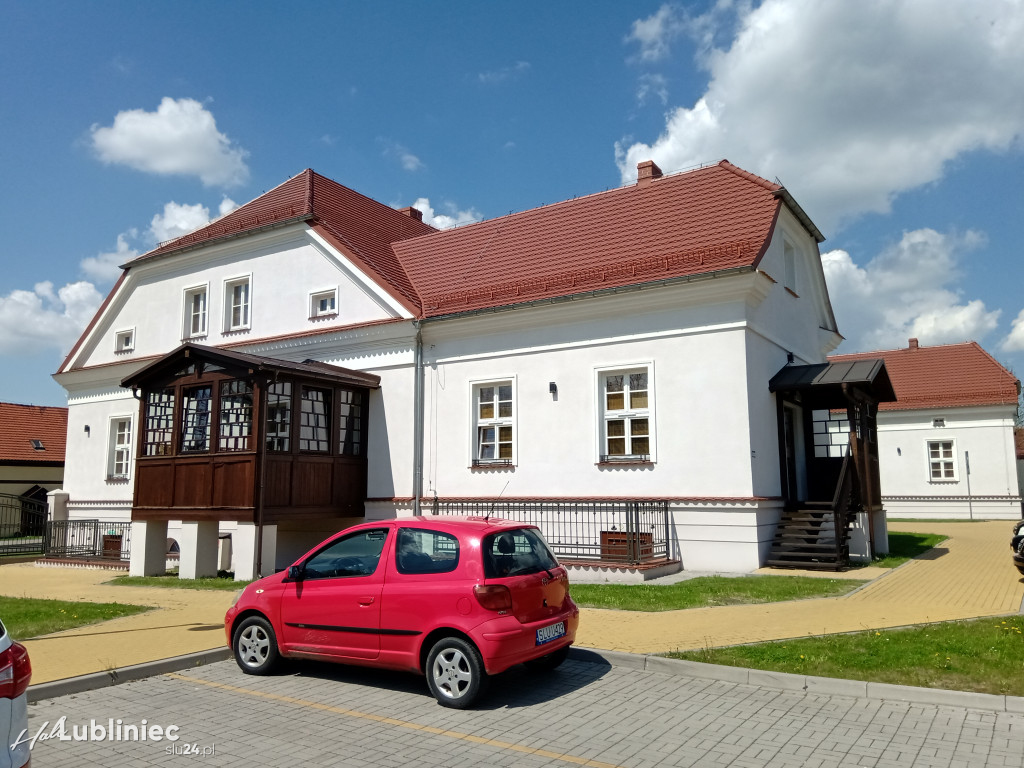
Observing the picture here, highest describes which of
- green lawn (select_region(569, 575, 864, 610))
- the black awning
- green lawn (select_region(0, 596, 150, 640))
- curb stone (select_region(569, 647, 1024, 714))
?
the black awning

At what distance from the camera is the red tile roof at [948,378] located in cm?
3281

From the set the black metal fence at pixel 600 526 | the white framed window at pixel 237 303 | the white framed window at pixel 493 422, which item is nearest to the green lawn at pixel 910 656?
the black metal fence at pixel 600 526

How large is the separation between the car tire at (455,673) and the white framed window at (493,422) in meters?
10.9

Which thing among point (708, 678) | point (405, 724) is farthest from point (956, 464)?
point (405, 724)

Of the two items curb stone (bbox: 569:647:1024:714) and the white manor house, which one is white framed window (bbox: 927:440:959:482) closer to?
the white manor house

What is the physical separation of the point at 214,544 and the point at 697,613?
11.3 meters

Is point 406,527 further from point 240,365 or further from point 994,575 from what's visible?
point 994,575

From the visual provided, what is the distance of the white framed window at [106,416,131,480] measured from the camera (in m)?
24.4

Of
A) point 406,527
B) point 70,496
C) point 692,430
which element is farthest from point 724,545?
point 70,496

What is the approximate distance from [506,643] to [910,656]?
417 centimetres

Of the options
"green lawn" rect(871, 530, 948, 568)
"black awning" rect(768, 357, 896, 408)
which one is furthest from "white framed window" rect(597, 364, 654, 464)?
"green lawn" rect(871, 530, 948, 568)

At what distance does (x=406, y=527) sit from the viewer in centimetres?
763

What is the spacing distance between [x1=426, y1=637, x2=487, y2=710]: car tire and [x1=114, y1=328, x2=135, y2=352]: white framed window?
21047 mm

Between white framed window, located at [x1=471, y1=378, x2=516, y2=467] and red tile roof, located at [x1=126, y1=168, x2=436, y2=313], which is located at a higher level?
red tile roof, located at [x1=126, y1=168, x2=436, y2=313]
